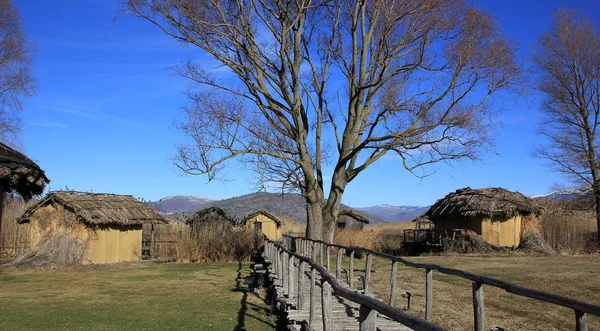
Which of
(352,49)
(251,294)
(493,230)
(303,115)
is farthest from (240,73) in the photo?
(493,230)

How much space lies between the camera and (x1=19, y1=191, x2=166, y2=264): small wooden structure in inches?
1079

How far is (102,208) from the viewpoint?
95.1 feet

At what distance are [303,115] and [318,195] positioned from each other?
3571 millimetres

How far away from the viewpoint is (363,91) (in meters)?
24.7

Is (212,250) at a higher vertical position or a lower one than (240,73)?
lower

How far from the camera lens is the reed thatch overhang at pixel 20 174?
861 centimetres

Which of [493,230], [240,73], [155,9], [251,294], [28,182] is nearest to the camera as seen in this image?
[28,182]

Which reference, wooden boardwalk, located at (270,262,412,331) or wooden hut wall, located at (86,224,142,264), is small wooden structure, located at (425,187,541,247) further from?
wooden boardwalk, located at (270,262,412,331)

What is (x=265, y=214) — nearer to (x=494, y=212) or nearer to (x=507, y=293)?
(x=494, y=212)

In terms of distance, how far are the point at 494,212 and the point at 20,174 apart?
3003 centimetres

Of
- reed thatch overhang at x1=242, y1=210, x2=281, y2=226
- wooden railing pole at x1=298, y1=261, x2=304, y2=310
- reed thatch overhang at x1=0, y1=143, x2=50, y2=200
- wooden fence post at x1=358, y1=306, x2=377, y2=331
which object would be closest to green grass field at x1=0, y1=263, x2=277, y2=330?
wooden railing pole at x1=298, y1=261, x2=304, y2=310

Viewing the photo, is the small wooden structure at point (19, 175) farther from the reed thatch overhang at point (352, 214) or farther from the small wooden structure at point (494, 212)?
the reed thatch overhang at point (352, 214)

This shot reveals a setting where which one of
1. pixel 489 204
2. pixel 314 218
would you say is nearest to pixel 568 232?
pixel 489 204

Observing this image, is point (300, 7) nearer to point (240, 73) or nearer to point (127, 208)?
point (240, 73)
